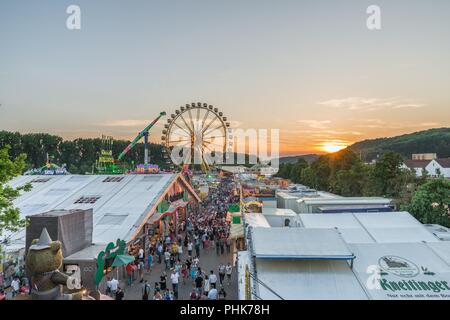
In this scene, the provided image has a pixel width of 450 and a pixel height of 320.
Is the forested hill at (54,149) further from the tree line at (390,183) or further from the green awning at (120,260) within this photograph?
the green awning at (120,260)

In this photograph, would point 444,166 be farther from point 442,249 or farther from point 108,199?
point 442,249

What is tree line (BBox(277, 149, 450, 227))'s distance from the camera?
22594 millimetres

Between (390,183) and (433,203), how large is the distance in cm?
1406

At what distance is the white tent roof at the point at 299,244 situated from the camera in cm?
995

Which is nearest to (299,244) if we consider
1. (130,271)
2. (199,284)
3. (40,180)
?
(199,284)

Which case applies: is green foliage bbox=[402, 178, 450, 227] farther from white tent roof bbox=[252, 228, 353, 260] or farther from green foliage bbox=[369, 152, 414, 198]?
white tent roof bbox=[252, 228, 353, 260]

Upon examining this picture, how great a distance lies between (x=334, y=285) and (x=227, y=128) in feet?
117

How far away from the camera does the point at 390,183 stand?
3650cm

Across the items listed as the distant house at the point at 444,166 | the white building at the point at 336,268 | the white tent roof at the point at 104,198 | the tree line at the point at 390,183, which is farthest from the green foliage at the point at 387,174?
the distant house at the point at 444,166

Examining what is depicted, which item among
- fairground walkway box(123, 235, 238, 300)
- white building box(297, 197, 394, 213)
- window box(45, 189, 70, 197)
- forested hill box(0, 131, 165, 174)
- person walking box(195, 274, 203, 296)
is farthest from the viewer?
forested hill box(0, 131, 165, 174)

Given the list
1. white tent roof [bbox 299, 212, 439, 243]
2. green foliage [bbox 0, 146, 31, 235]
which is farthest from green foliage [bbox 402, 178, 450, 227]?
green foliage [bbox 0, 146, 31, 235]

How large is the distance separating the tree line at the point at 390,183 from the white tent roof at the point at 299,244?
576 inches

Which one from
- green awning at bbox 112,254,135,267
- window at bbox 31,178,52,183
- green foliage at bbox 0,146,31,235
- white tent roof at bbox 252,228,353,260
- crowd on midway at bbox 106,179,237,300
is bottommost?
crowd on midway at bbox 106,179,237,300

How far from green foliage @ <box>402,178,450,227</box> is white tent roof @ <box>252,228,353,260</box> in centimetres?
1446
